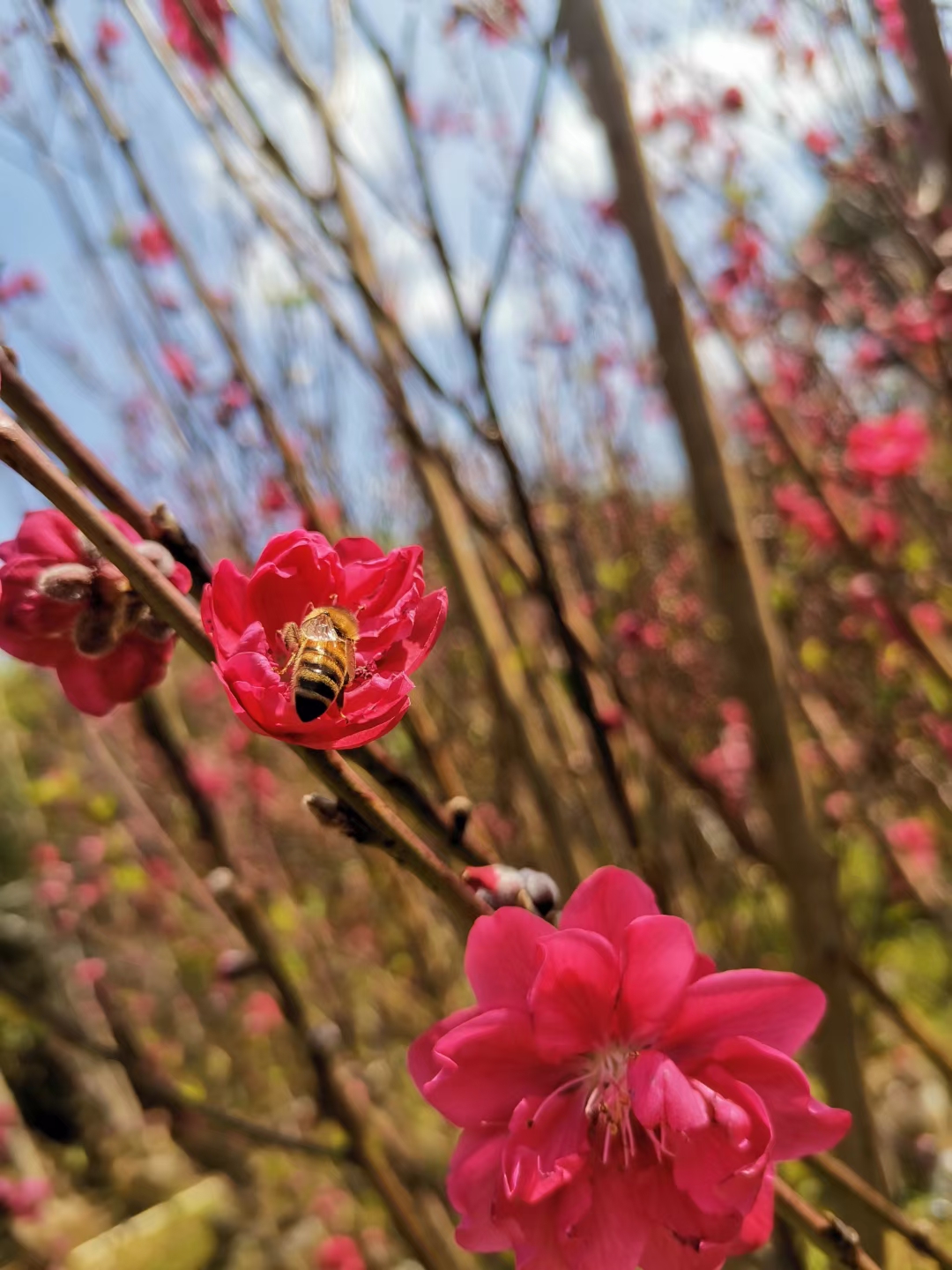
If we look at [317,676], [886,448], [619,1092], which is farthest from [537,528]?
[886,448]

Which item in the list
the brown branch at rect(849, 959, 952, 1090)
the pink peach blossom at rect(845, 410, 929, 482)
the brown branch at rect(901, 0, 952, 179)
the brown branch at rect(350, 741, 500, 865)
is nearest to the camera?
the brown branch at rect(350, 741, 500, 865)

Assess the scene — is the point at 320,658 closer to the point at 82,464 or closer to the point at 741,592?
the point at 82,464

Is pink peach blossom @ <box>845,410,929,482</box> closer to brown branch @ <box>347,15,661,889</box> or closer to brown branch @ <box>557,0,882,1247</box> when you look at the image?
brown branch @ <box>557,0,882,1247</box>

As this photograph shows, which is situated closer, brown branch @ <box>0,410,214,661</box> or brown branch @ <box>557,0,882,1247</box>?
brown branch @ <box>0,410,214,661</box>

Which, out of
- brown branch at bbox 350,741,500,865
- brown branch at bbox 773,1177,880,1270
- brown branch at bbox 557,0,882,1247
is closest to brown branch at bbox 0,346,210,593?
brown branch at bbox 350,741,500,865

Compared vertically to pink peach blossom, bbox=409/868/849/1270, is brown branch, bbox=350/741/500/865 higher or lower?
higher

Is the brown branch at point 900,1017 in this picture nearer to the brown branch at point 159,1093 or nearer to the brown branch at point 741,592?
the brown branch at point 741,592

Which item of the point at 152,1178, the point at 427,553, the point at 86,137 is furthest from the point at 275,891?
the point at 152,1178
